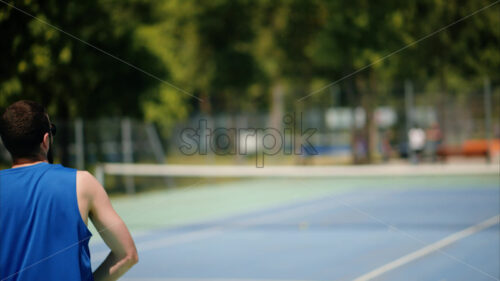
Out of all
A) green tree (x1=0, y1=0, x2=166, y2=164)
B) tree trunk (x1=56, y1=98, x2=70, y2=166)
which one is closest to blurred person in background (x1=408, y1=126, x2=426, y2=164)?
green tree (x1=0, y1=0, x2=166, y2=164)

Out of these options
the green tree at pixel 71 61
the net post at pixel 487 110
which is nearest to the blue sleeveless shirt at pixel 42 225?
the green tree at pixel 71 61

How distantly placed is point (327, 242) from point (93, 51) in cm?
1068

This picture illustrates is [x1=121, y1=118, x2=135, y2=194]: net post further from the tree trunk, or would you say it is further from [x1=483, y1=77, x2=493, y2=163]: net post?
[x1=483, y1=77, x2=493, y2=163]: net post

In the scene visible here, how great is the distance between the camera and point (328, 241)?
434 inches

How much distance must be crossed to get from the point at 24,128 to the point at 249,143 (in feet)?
111

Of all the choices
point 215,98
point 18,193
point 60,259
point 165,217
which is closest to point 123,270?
point 60,259

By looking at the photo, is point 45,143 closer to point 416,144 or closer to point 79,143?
point 79,143

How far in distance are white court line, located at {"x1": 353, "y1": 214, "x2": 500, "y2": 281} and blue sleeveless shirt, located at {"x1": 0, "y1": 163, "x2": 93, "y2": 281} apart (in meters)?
A: 5.74

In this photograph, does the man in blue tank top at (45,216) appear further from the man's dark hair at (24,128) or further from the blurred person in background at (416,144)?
the blurred person in background at (416,144)

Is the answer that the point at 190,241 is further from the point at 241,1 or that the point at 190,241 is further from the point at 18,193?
the point at 241,1

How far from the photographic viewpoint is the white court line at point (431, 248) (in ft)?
27.3

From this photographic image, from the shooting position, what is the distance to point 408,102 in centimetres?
2658

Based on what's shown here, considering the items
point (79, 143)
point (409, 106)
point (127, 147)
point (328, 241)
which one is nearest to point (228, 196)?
point (127, 147)

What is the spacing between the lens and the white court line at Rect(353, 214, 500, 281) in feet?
27.3
